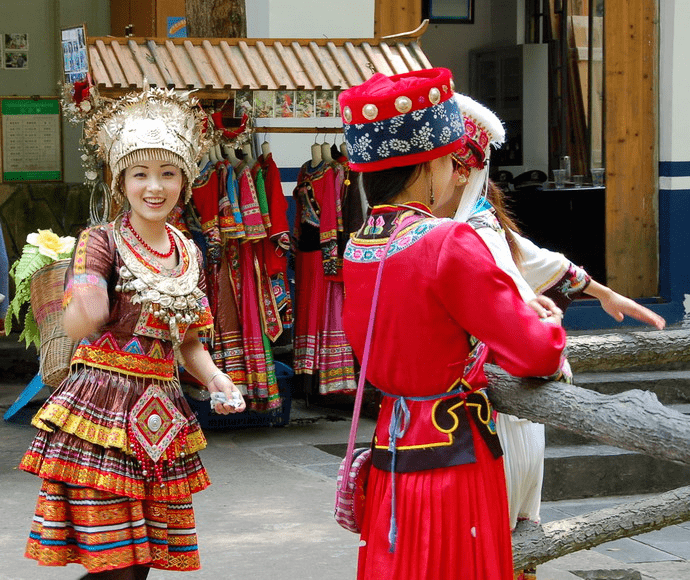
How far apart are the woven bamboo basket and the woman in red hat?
1.89m

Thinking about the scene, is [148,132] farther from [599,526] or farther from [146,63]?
[146,63]

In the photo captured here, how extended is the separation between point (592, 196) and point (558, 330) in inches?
275

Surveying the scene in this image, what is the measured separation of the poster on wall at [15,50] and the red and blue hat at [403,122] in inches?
314

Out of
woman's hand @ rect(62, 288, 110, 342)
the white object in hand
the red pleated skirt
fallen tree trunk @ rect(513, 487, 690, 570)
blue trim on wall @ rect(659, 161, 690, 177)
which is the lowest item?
fallen tree trunk @ rect(513, 487, 690, 570)

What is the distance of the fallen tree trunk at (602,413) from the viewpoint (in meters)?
2.49

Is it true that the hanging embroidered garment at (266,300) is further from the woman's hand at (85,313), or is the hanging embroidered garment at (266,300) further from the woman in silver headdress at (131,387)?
the woman's hand at (85,313)

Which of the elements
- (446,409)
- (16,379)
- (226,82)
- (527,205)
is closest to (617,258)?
(527,205)

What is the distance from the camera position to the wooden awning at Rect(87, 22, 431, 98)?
A: 6.27m

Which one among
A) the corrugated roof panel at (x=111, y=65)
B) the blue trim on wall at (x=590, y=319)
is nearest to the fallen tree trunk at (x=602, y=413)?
the corrugated roof panel at (x=111, y=65)

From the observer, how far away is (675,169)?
8.37m

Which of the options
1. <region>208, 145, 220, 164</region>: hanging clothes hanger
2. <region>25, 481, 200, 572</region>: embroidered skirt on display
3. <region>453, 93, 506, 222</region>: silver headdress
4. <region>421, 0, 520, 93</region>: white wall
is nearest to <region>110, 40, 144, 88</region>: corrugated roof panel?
<region>208, 145, 220, 164</region>: hanging clothes hanger

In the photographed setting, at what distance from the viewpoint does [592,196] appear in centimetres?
933

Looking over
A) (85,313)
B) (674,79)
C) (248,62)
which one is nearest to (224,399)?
(85,313)

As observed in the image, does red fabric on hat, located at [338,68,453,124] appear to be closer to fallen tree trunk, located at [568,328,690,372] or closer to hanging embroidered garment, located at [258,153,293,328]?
fallen tree trunk, located at [568,328,690,372]
